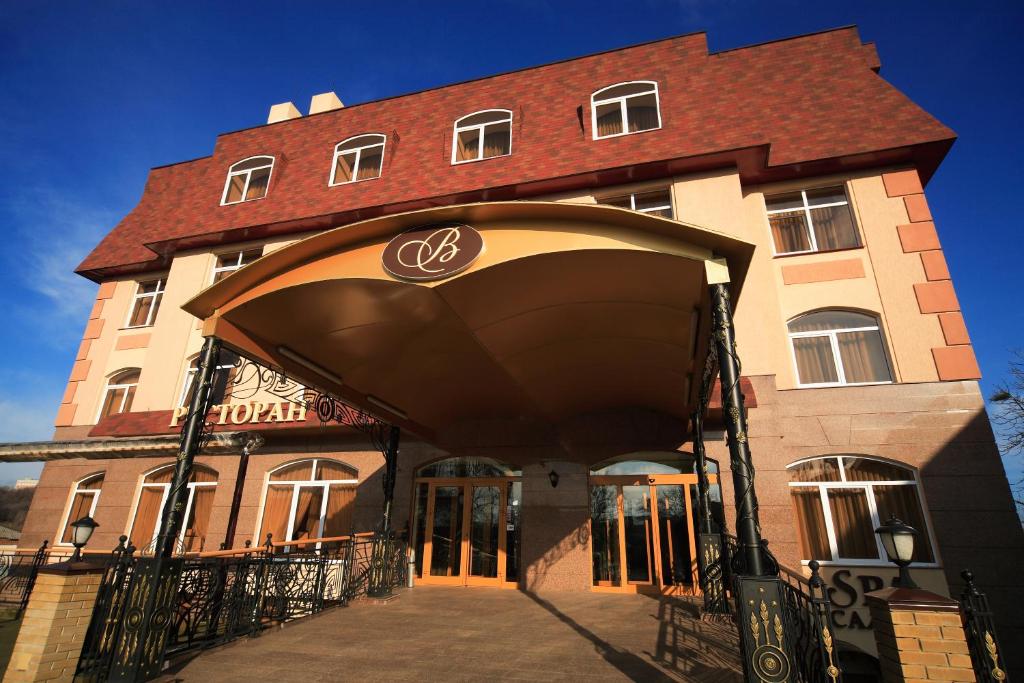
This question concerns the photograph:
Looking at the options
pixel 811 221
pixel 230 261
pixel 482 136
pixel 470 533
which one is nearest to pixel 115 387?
pixel 230 261

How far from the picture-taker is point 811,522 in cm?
938

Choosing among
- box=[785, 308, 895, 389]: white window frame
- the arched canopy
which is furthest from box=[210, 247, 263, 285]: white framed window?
box=[785, 308, 895, 389]: white window frame

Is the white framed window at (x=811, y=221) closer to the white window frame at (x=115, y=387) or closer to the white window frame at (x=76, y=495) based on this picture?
the white window frame at (x=115, y=387)

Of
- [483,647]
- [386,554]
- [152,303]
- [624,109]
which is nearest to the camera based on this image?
[483,647]

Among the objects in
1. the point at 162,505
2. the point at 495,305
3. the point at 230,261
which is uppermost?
the point at 230,261

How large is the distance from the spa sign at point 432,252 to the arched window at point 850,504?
7.88 m

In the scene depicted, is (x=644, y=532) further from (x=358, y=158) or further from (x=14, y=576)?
(x=14, y=576)

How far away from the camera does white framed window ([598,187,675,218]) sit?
1187 cm

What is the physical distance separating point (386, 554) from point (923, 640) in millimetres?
7971

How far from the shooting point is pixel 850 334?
1022 centimetres

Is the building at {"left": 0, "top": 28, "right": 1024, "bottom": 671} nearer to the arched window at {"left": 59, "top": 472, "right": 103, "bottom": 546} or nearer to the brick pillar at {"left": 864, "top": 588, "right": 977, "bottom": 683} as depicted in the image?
the arched window at {"left": 59, "top": 472, "right": 103, "bottom": 546}

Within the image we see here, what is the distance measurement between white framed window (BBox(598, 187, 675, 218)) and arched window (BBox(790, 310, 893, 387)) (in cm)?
382

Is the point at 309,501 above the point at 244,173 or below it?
below

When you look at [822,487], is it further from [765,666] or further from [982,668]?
[765,666]
